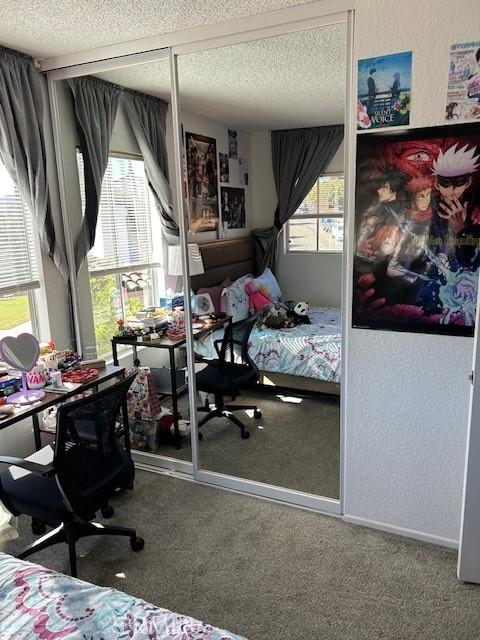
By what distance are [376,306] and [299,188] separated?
5.08ft

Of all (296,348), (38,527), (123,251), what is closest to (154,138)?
(123,251)

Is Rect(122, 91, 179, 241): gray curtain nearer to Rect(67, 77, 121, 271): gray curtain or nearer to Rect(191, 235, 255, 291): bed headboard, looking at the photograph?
Rect(67, 77, 121, 271): gray curtain

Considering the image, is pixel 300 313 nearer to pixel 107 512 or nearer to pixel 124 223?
pixel 124 223

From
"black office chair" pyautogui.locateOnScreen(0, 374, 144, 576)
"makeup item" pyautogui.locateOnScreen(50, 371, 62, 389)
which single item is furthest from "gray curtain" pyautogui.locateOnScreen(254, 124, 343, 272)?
"black office chair" pyautogui.locateOnScreen(0, 374, 144, 576)

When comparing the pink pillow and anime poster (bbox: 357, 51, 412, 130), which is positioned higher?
anime poster (bbox: 357, 51, 412, 130)

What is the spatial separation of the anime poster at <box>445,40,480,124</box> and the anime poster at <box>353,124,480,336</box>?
0.06 meters

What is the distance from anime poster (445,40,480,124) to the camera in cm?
195

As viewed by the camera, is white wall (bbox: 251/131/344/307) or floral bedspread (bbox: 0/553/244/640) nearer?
floral bedspread (bbox: 0/553/244/640)

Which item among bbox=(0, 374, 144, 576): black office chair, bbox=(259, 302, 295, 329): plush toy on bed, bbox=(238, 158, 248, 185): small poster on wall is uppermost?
bbox=(238, 158, 248, 185): small poster on wall

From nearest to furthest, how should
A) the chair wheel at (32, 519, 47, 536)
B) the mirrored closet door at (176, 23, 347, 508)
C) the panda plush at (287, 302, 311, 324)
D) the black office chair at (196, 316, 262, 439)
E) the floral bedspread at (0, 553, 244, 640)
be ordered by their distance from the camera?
the floral bedspread at (0, 553, 244, 640) < the chair wheel at (32, 519, 47, 536) < the mirrored closet door at (176, 23, 347, 508) < the black office chair at (196, 316, 262, 439) < the panda plush at (287, 302, 311, 324)

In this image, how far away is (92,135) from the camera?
3.26m

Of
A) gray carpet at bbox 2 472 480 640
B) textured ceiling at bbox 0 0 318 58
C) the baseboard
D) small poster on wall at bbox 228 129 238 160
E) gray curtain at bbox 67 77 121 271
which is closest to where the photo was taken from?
gray carpet at bbox 2 472 480 640

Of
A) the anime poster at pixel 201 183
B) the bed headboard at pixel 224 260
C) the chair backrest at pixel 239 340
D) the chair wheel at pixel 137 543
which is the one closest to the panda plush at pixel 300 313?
the chair backrest at pixel 239 340

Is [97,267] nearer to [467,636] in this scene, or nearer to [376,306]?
[376,306]
